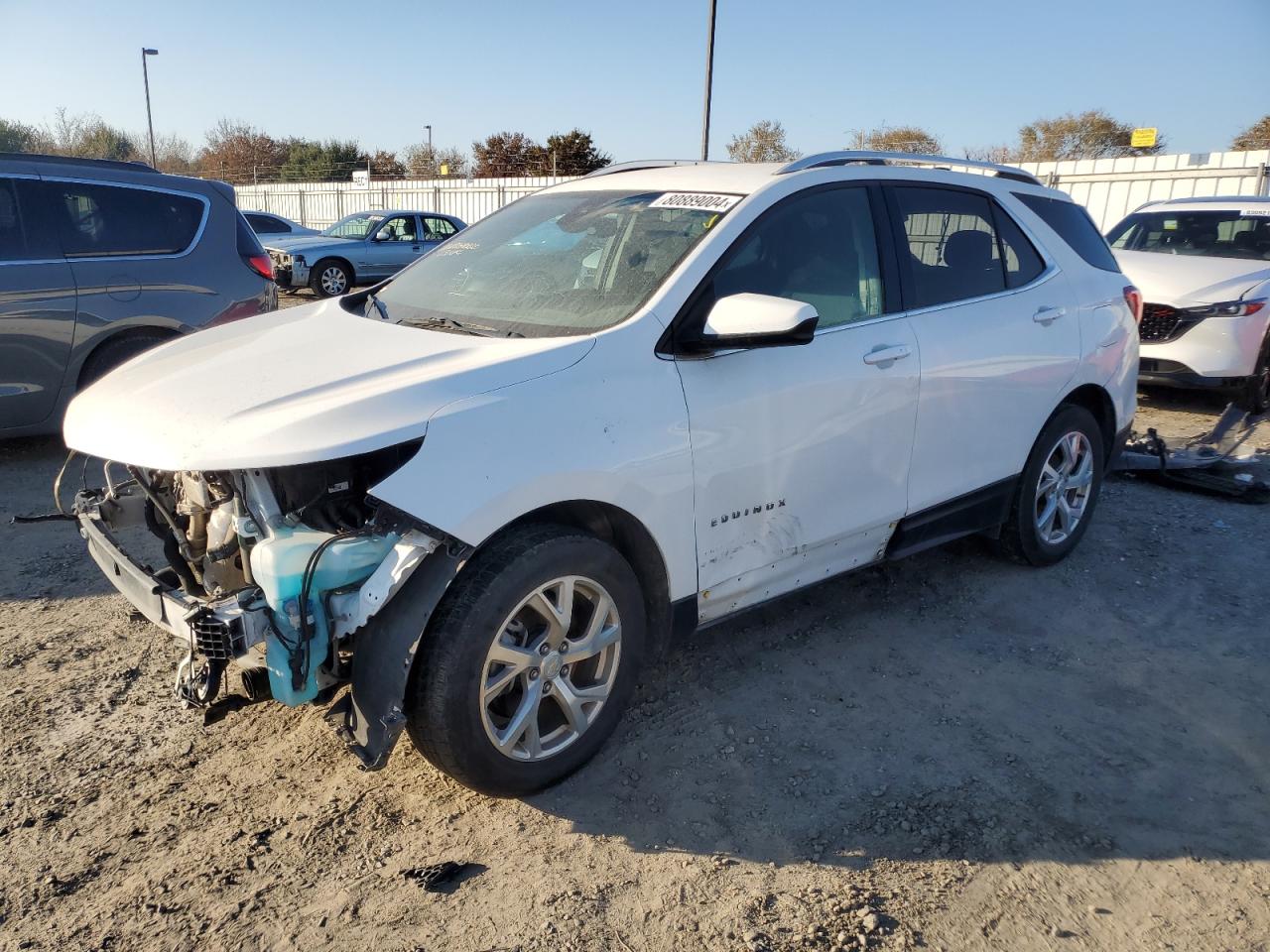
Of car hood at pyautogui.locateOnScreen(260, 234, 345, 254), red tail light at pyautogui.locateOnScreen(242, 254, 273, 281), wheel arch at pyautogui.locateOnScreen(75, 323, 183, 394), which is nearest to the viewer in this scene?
wheel arch at pyautogui.locateOnScreen(75, 323, 183, 394)

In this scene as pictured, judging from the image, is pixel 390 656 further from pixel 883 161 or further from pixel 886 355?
pixel 883 161

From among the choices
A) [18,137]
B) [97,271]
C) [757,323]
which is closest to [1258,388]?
[757,323]

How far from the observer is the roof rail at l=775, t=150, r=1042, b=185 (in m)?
3.58

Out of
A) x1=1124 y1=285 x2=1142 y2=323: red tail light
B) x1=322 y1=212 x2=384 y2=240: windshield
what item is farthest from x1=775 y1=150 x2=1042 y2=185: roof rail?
x1=322 y1=212 x2=384 y2=240: windshield

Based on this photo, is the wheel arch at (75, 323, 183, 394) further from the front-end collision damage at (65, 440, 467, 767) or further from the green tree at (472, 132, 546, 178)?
the green tree at (472, 132, 546, 178)

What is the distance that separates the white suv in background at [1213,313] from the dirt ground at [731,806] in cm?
442

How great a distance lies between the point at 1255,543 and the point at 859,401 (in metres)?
3.18

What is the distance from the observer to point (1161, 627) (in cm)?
416

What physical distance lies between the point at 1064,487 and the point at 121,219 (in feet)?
19.7

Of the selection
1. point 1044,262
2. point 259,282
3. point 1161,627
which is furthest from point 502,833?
point 259,282

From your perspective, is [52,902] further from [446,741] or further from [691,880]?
[691,880]

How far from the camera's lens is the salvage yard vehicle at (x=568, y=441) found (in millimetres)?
2459

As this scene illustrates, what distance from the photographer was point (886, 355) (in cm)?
351

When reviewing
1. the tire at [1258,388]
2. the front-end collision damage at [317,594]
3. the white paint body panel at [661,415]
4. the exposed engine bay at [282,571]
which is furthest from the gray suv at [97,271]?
the tire at [1258,388]
